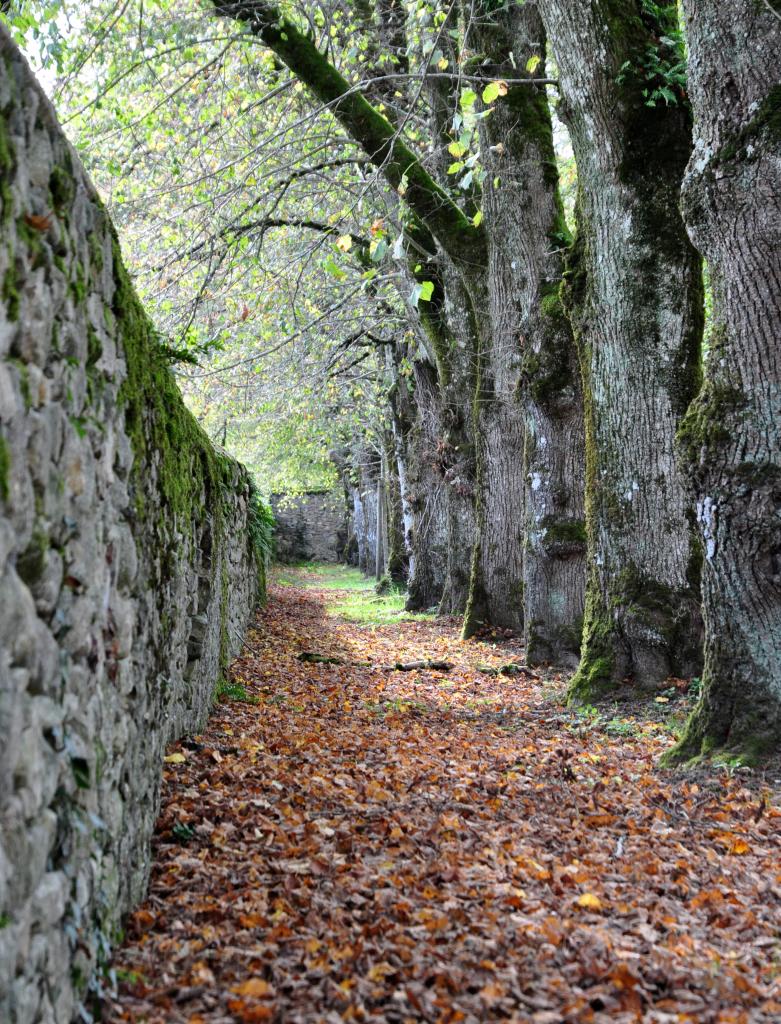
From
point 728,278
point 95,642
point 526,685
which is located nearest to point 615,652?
point 526,685

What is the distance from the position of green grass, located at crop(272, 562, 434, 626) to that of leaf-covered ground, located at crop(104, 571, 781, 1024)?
8.56 meters

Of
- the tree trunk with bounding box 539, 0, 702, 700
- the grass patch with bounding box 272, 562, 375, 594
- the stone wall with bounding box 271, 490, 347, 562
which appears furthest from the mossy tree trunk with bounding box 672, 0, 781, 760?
the stone wall with bounding box 271, 490, 347, 562

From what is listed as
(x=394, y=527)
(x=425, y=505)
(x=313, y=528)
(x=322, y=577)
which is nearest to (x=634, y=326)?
(x=425, y=505)

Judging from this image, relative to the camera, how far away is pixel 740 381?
197 inches

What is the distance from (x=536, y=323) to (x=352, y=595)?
12904 millimetres

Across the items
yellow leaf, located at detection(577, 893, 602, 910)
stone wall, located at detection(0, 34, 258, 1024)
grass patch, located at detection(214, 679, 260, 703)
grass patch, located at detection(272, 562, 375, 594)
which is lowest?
grass patch, located at detection(272, 562, 375, 594)

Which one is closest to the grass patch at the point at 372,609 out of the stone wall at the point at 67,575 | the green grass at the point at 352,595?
the green grass at the point at 352,595

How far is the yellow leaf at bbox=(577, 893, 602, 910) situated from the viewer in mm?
3547

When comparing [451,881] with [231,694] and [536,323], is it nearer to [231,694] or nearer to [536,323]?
[231,694]

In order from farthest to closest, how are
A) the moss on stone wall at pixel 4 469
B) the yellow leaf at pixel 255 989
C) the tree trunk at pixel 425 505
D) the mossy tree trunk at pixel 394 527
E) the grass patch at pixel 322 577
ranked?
the grass patch at pixel 322 577
the mossy tree trunk at pixel 394 527
the tree trunk at pixel 425 505
the yellow leaf at pixel 255 989
the moss on stone wall at pixel 4 469

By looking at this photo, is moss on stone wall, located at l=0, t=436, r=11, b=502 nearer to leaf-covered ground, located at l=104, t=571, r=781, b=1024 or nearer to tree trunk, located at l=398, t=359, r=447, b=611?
leaf-covered ground, located at l=104, t=571, r=781, b=1024

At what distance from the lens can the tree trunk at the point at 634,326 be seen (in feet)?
22.3

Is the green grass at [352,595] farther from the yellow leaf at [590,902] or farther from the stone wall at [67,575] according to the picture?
the stone wall at [67,575]

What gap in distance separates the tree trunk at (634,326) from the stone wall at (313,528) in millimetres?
29226
